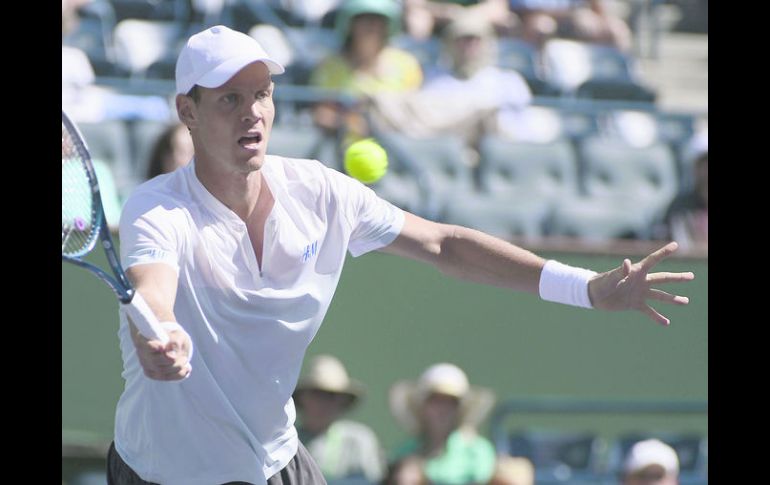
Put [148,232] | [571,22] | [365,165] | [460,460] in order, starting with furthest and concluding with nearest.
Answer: [571,22] → [460,460] → [365,165] → [148,232]

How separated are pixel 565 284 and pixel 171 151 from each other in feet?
9.96

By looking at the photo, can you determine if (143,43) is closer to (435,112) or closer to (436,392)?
(435,112)

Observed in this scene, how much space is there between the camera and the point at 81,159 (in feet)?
11.6

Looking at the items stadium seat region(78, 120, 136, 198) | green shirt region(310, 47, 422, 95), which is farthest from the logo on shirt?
green shirt region(310, 47, 422, 95)

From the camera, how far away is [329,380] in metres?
6.59

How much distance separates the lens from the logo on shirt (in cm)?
380

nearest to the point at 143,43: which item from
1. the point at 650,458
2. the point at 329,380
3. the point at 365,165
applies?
the point at 329,380

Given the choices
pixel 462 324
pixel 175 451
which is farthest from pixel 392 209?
pixel 462 324

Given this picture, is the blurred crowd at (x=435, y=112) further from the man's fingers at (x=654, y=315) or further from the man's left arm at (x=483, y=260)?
the man's fingers at (x=654, y=315)

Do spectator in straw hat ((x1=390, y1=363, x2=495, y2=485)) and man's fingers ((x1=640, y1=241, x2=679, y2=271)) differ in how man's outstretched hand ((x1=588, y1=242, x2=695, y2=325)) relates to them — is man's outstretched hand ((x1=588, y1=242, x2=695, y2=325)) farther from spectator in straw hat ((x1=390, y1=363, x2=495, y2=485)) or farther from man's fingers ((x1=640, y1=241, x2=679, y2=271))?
spectator in straw hat ((x1=390, y1=363, x2=495, y2=485))

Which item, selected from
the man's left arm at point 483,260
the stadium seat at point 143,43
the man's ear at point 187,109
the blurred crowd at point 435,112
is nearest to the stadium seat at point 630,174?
the blurred crowd at point 435,112

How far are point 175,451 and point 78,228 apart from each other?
2.05 feet

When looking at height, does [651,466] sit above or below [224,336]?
below

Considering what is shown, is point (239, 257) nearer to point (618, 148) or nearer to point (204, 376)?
point (204, 376)
